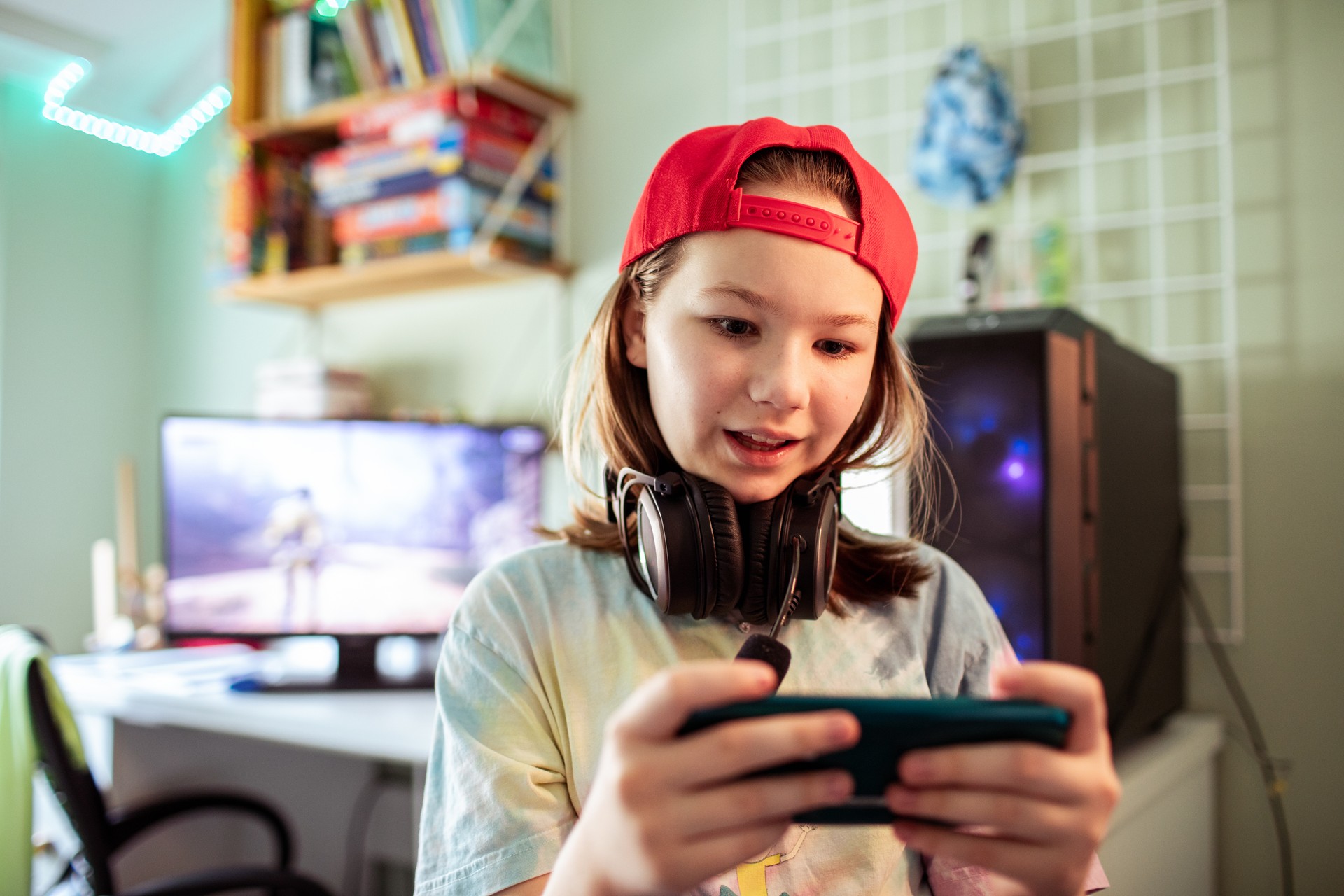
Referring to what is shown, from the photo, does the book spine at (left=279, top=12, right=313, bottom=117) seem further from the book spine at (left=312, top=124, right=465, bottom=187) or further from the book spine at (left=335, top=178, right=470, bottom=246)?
the book spine at (left=335, top=178, right=470, bottom=246)

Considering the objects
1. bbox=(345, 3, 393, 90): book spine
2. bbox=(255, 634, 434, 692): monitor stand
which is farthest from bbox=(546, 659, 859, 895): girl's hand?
bbox=(345, 3, 393, 90): book spine

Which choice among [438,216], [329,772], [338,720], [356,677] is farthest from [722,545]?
[329,772]

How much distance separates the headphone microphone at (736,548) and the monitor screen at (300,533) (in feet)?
3.39

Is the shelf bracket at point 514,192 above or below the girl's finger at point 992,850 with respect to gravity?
above

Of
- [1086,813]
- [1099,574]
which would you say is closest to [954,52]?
[1099,574]

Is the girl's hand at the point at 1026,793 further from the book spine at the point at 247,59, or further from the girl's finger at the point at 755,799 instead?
the book spine at the point at 247,59

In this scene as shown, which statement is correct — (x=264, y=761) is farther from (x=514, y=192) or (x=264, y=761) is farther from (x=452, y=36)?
(x=452, y=36)

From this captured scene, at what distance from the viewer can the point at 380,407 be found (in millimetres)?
2242

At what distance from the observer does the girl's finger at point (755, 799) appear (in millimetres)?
431

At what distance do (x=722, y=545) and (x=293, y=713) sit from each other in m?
0.99

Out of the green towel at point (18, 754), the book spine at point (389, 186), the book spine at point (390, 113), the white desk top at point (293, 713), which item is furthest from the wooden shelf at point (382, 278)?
the green towel at point (18, 754)

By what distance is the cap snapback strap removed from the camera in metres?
0.64

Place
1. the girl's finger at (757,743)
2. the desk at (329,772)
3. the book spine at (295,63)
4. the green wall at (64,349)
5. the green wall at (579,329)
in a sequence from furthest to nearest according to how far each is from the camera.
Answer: the green wall at (64,349) → the book spine at (295,63) → the green wall at (579,329) → the desk at (329,772) → the girl's finger at (757,743)

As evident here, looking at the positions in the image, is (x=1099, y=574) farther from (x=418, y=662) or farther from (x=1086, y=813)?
(x=418, y=662)
